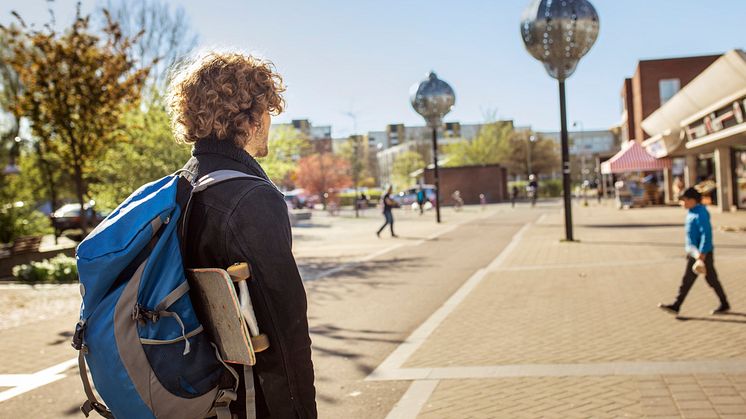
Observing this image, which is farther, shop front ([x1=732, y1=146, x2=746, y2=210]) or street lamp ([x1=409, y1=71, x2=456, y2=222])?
street lamp ([x1=409, y1=71, x2=456, y2=222])

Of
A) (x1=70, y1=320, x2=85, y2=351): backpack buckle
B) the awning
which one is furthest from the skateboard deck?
the awning

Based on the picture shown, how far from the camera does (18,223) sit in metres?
21.9

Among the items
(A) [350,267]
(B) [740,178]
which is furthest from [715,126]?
(A) [350,267]

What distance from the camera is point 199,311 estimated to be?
86.9 inches

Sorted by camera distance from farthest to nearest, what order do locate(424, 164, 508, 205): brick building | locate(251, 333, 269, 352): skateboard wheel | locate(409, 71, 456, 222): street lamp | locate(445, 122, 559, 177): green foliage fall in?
locate(445, 122, 559, 177): green foliage < locate(424, 164, 508, 205): brick building < locate(409, 71, 456, 222): street lamp < locate(251, 333, 269, 352): skateboard wheel

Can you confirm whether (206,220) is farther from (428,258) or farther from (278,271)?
(428,258)

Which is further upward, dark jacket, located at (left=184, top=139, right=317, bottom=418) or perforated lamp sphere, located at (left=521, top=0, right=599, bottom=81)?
perforated lamp sphere, located at (left=521, top=0, right=599, bottom=81)

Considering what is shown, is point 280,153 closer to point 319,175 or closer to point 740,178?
point 740,178

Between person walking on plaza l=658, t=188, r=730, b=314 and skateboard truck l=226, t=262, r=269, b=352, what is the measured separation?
21.5 ft

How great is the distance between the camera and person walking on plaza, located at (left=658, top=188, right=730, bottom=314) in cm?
774

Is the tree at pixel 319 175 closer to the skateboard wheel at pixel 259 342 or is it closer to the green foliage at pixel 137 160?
the green foliage at pixel 137 160

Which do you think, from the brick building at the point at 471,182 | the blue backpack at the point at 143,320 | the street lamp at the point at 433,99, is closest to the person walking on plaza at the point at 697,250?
the blue backpack at the point at 143,320

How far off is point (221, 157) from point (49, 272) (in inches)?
546

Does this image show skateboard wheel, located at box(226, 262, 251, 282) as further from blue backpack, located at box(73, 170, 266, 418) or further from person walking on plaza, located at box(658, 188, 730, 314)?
person walking on plaza, located at box(658, 188, 730, 314)
